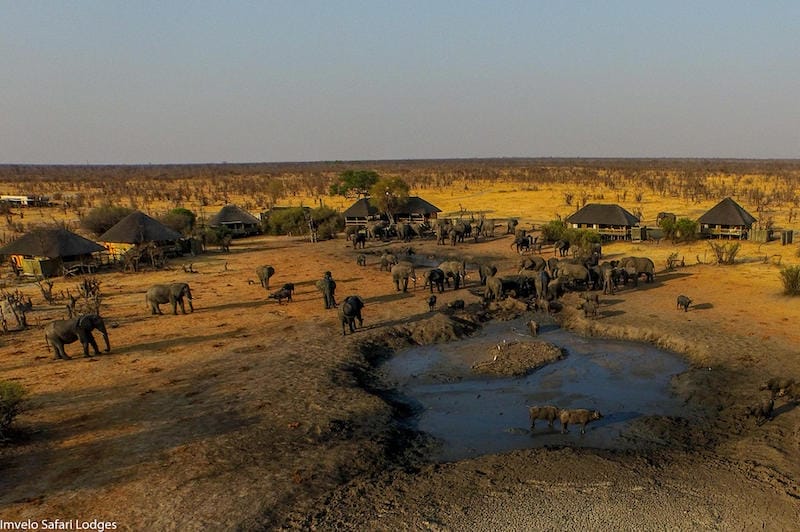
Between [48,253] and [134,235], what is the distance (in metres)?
5.05

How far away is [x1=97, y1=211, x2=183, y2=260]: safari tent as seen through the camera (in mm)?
33906

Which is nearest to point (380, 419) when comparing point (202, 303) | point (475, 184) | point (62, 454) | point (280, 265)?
point (62, 454)

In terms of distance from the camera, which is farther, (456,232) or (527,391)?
(456,232)

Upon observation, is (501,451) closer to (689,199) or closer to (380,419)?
(380,419)

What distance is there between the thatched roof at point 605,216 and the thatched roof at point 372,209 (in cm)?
1401

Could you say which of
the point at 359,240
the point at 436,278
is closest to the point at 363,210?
the point at 359,240

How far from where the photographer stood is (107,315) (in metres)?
22.7

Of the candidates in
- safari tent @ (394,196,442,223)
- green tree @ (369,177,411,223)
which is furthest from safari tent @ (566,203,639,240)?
green tree @ (369,177,411,223)

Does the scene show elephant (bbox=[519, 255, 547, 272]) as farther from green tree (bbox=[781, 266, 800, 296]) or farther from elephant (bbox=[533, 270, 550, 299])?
green tree (bbox=[781, 266, 800, 296])

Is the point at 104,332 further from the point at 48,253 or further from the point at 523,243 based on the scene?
the point at 523,243

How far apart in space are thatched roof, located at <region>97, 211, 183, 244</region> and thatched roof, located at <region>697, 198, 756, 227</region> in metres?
35.1

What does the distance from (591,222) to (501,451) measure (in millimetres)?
29499

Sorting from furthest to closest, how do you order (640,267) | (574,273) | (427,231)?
1. (427,231)
2. (640,267)
3. (574,273)

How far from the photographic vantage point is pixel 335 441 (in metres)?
12.2
